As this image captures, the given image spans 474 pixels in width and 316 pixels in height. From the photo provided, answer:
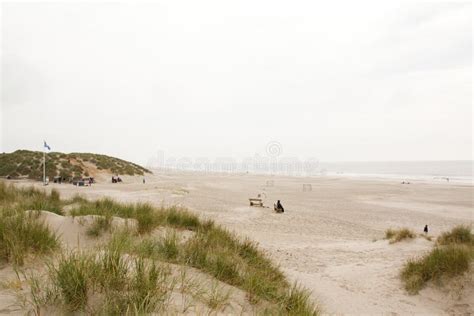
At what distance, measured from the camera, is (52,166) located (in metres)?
31.1

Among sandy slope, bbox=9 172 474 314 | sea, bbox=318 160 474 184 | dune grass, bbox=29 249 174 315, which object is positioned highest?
dune grass, bbox=29 249 174 315

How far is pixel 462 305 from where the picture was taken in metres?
5.55

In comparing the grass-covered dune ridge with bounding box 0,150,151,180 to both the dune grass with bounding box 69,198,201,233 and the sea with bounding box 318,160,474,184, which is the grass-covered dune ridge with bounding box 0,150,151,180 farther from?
the sea with bounding box 318,160,474,184

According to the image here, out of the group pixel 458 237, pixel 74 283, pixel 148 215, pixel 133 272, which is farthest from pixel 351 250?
pixel 74 283

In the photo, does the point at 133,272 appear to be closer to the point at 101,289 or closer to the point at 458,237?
the point at 101,289

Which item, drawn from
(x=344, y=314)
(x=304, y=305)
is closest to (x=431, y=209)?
(x=344, y=314)

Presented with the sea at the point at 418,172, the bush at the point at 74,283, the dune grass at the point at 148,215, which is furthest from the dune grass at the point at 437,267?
the sea at the point at 418,172

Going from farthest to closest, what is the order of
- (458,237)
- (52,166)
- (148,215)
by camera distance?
(52,166) → (458,237) → (148,215)

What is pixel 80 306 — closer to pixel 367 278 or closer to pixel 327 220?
pixel 367 278

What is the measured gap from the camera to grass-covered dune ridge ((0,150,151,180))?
97.6 feet

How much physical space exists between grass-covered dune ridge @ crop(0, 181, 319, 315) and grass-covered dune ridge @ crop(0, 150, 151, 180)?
2796cm

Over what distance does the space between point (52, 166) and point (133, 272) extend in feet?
111

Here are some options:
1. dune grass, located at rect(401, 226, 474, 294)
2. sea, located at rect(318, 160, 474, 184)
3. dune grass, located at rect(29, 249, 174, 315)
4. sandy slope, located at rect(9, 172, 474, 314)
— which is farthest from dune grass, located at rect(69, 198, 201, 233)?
sea, located at rect(318, 160, 474, 184)

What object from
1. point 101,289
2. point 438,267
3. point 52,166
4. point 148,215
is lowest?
point 438,267
